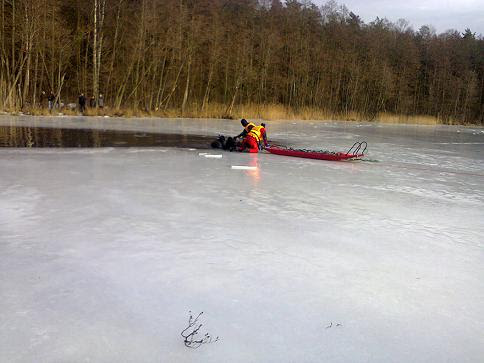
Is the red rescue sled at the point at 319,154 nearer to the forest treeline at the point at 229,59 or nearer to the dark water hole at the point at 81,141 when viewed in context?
the dark water hole at the point at 81,141

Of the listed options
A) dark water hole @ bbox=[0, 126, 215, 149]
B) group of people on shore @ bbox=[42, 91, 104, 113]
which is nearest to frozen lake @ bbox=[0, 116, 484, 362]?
dark water hole @ bbox=[0, 126, 215, 149]

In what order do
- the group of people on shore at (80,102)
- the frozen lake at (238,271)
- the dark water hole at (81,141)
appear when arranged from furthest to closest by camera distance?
1. the group of people on shore at (80,102)
2. the dark water hole at (81,141)
3. the frozen lake at (238,271)

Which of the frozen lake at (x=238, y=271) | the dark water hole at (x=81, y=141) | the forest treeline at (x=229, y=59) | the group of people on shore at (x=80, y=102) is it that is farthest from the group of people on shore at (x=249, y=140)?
the forest treeline at (x=229, y=59)

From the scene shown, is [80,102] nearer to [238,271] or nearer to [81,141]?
[81,141]

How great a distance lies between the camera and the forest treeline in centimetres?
2664

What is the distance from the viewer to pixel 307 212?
15.8 ft

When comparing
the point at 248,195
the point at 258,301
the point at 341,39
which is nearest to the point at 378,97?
the point at 341,39

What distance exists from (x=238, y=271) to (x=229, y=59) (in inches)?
1257

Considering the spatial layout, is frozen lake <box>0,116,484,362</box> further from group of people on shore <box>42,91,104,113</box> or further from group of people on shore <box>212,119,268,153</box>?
group of people on shore <box>42,91,104,113</box>

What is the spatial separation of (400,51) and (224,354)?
50.9m

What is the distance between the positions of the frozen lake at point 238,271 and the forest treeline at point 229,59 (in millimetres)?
20156

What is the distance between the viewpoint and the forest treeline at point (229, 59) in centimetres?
2664

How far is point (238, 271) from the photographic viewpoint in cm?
307

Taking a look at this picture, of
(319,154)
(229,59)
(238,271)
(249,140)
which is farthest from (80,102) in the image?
(238,271)
